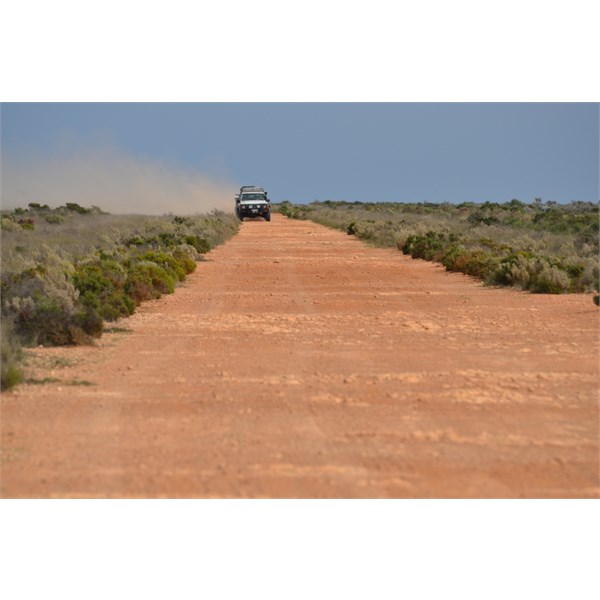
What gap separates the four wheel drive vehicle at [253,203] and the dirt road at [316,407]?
48.2m

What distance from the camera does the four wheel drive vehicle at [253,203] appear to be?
64.4 metres

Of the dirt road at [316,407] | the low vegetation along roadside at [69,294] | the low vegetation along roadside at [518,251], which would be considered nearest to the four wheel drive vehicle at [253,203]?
the low vegetation along roadside at [518,251]

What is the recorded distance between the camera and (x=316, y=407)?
28.7 feet

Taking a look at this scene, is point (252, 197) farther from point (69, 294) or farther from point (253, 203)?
point (69, 294)

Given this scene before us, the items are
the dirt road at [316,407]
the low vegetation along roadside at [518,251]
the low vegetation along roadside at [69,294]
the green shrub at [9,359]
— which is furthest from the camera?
the low vegetation along roadside at [518,251]

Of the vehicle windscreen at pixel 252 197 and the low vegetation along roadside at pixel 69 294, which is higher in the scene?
the vehicle windscreen at pixel 252 197

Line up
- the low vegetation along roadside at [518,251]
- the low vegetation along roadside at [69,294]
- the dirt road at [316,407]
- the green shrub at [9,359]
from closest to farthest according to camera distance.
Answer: the dirt road at [316,407] < the green shrub at [9,359] < the low vegetation along roadside at [69,294] < the low vegetation along roadside at [518,251]

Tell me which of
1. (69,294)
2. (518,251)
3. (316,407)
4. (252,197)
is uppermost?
(252,197)

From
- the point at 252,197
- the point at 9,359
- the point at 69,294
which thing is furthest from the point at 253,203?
the point at 9,359

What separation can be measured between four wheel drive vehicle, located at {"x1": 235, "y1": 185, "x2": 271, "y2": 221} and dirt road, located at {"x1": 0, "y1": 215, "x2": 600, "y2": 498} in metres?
48.2

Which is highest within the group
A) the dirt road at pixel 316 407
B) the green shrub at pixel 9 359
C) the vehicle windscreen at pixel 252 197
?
the vehicle windscreen at pixel 252 197

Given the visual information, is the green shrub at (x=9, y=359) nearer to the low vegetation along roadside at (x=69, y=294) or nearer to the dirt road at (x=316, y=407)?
the low vegetation along roadside at (x=69, y=294)

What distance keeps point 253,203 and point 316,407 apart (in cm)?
5605

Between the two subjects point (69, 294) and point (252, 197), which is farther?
point (252, 197)
